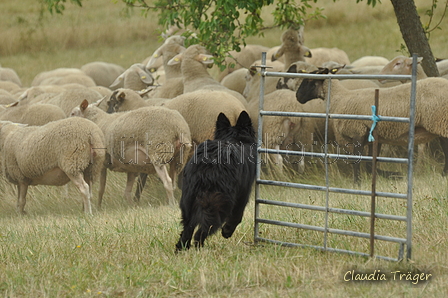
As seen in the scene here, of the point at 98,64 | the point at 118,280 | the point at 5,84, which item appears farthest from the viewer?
the point at 98,64

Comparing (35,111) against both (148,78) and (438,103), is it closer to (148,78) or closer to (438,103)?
(148,78)

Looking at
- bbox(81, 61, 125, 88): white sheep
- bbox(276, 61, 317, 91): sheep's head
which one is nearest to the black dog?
bbox(276, 61, 317, 91): sheep's head

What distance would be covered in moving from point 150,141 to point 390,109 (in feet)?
9.78

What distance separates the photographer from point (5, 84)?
14.9m

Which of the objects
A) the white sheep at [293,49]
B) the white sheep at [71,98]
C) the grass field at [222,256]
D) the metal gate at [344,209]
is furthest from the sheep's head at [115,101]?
the metal gate at [344,209]

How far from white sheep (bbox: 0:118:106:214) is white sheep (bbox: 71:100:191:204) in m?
0.29

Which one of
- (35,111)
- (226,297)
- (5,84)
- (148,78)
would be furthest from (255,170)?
(5,84)

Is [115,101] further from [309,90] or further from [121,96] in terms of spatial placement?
[309,90]

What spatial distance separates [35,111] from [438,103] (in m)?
5.94

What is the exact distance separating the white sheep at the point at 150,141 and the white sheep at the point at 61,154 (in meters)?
0.29

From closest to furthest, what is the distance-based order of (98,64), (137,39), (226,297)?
(226,297) < (98,64) < (137,39)

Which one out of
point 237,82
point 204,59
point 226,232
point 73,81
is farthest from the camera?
point 73,81

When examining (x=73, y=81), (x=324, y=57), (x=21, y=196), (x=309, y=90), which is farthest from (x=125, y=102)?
(x=324, y=57)

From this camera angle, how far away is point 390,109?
773 cm
